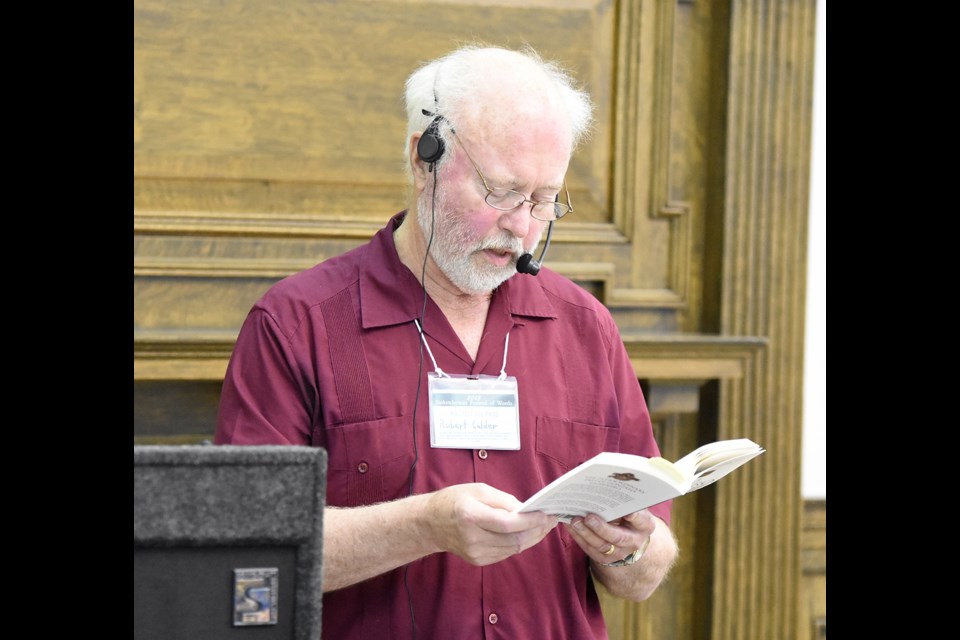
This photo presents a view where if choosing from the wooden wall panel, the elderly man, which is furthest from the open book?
the wooden wall panel

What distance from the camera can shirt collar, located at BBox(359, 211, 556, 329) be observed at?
189 cm

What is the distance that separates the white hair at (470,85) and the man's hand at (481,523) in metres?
0.67

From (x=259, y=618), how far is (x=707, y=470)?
81 centimetres

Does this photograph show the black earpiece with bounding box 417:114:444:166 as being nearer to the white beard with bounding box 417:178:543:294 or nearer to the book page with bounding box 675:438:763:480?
the white beard with bounding box 417:178:543:294

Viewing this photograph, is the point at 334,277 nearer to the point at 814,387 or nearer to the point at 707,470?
the point at 707,470

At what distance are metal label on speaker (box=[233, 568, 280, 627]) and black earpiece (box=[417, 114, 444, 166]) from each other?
111 cm

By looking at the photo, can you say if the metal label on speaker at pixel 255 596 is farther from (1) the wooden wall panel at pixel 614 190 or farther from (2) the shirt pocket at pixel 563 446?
(1) the wooden wall panel at pixel 614 190

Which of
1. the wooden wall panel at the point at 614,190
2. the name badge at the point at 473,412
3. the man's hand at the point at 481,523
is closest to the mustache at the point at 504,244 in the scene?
the name badge at the point at 473,412

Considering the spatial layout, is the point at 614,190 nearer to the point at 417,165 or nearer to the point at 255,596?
the point at 417,165

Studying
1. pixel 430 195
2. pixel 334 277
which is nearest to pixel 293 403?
pixel 334 277

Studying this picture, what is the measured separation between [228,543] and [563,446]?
41.5 inches

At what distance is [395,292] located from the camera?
1923 mm

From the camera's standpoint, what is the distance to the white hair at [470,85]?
1.91m

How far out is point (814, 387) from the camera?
9.78ft
